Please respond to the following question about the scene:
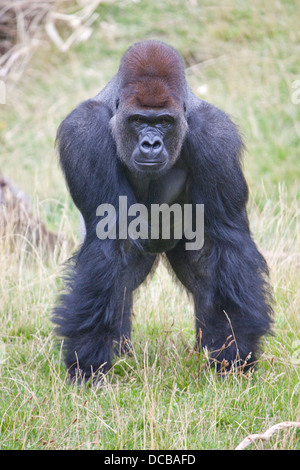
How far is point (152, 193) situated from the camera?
3.64m

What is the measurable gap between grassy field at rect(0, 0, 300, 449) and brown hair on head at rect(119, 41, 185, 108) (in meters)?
0.97

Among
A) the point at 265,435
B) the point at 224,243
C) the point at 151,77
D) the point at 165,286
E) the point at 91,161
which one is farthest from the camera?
the point at 165,286

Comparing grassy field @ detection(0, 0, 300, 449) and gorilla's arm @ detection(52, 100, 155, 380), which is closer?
grassy field @ detection(0, 0, 300, 449)

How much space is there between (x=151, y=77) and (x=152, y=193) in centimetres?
67

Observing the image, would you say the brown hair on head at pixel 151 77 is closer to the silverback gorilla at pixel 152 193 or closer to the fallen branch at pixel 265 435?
the silverback gorilla at pixel 152 193

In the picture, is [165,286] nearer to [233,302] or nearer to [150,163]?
[233,302]

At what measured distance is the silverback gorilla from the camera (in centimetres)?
330

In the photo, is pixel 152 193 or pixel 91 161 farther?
pixel 152 193

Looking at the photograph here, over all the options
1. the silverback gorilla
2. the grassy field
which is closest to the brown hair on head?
the silverback gorilla

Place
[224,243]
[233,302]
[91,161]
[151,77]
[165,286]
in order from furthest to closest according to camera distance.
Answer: [165,286]
[233,302]
[224,243]
[91,161]
[151,77]

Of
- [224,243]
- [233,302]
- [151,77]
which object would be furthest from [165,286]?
[151,77]

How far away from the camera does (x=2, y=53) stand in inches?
384

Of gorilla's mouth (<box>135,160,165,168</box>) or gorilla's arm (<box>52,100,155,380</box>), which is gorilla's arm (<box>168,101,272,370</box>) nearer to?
gorilla's mouth (<box>135,160,165,168</box>)

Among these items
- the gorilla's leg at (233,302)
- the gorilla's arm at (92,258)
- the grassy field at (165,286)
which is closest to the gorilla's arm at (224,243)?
the gorilla's leg at (233,302)
